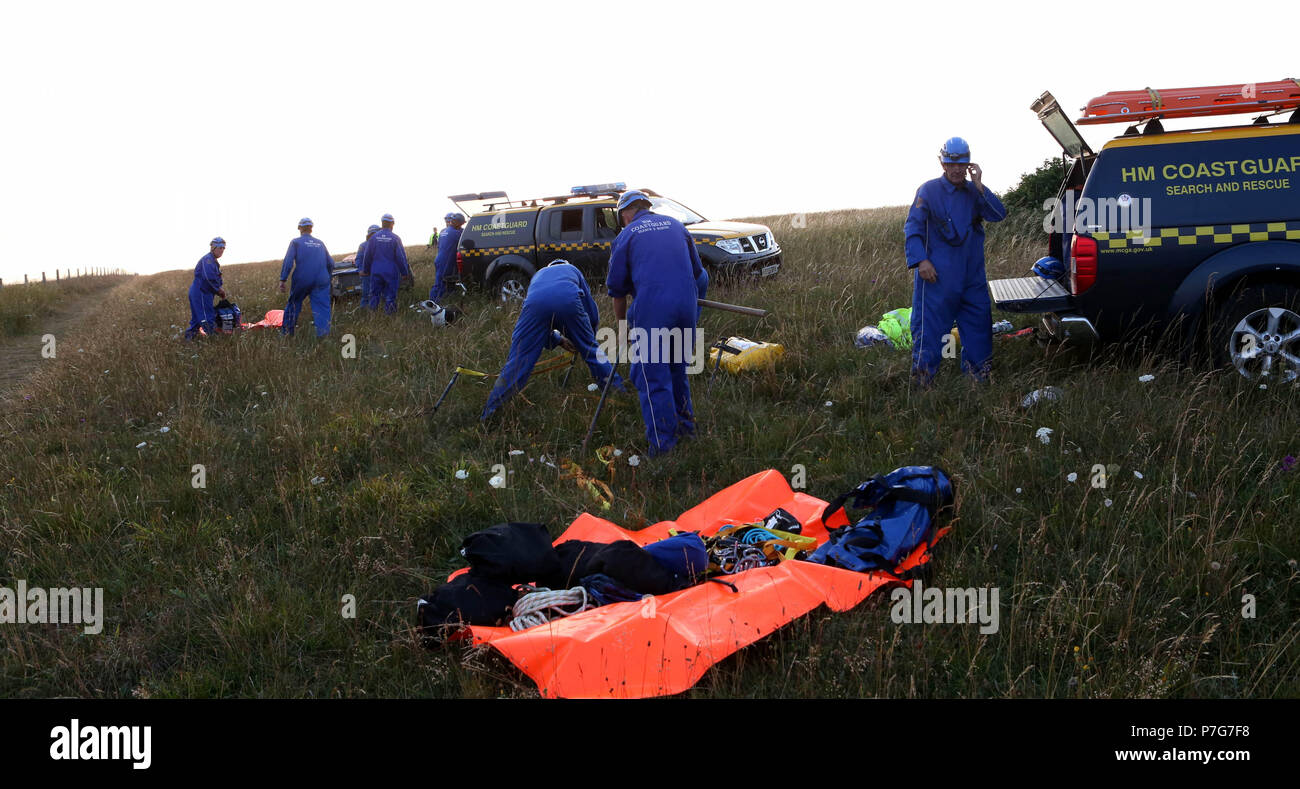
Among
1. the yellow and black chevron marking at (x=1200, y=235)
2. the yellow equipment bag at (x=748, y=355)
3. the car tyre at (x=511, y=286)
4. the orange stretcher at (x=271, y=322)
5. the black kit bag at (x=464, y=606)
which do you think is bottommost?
the black kit bag at (x=464, y=606)

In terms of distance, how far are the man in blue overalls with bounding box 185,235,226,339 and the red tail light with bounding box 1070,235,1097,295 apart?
12.6 meters

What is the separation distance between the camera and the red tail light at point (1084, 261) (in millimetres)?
6215

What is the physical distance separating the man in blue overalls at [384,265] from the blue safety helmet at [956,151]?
11.0 metres

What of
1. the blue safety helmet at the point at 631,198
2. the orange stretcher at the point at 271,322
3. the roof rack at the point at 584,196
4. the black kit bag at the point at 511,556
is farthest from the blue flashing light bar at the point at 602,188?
the black kit bag at the point at 511,556

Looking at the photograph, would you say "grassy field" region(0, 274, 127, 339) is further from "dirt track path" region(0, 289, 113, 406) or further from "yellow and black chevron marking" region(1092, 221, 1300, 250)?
"yellow and black chevron marking" region(1092, 221, 1300, 250)

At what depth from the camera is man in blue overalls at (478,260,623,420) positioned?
7.54m

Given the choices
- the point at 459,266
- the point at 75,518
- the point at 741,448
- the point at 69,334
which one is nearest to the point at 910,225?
the point at 741,448

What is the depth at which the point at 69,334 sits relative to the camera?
64.9 ft

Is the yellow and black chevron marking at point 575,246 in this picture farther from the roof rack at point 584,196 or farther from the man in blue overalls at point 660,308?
the man in blue overalls at point 660,308

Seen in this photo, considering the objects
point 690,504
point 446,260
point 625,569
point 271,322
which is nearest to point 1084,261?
point 690,504

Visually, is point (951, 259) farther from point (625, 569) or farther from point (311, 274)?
point (311, 274)

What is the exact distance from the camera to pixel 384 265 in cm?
1570

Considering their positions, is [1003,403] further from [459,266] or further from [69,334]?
[69,334]
